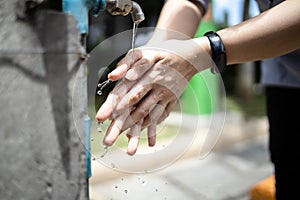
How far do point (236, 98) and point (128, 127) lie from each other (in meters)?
6.32

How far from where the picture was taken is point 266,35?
0.96 meters

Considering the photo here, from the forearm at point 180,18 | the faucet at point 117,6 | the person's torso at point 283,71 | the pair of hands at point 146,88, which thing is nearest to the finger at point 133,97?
the pair of hands at point 146,88

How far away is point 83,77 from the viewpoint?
0.87m

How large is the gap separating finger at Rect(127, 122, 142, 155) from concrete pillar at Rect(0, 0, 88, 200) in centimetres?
12

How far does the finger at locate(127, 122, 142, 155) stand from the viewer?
34.5 inches

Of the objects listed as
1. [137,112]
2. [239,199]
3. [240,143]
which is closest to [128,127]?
[137,112]

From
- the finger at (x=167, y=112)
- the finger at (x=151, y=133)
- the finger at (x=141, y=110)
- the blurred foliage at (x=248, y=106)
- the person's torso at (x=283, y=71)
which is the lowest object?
the blurred foliage at (x=248, y=106)

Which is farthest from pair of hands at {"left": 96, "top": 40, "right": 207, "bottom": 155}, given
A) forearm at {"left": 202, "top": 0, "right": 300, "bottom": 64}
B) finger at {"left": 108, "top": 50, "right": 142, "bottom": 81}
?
forearm at {"left": 202, "top": 0, "right": 300, "bottom": 64}

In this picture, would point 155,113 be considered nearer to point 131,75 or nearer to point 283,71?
point 131,75

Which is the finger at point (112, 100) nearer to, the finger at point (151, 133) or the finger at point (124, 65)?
the finger at point (124, 65)

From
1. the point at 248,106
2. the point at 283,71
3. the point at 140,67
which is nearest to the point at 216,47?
the point at 140,67

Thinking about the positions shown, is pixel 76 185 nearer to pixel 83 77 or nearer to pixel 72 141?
pixel 72 141

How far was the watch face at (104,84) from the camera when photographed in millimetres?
877

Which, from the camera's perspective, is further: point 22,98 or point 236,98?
point 236,98
